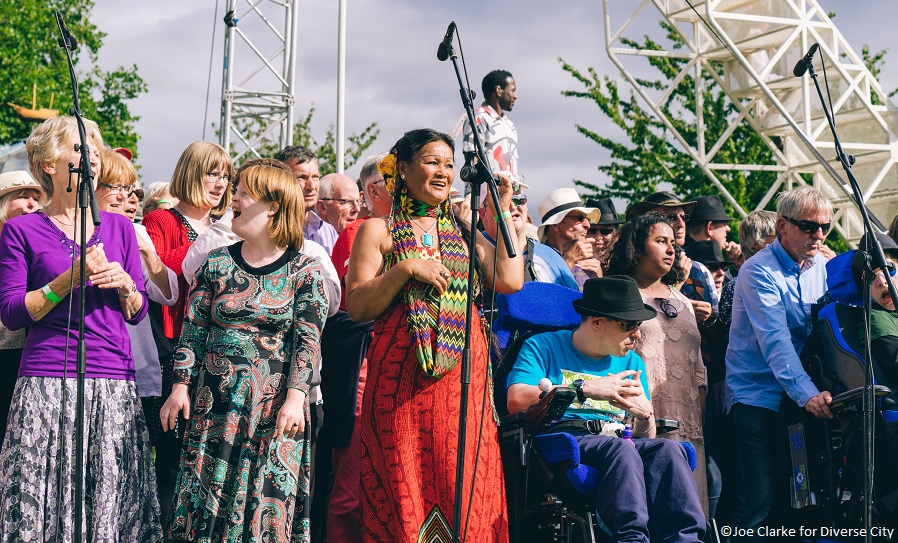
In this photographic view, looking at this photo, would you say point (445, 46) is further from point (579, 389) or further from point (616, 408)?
point (616, 408)

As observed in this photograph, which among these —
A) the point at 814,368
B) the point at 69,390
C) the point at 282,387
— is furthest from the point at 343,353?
the point at 814,368

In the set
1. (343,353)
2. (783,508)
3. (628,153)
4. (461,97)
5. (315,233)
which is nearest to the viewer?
(461,97)

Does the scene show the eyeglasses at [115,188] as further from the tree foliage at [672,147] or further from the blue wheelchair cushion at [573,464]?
the tree foliage at [672,147]

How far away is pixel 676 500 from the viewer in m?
4.77

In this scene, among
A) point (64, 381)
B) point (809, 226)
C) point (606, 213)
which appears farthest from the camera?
point (606, 213)

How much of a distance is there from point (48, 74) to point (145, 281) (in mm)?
25808

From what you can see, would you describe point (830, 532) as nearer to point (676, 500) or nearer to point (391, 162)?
point (676, 500)

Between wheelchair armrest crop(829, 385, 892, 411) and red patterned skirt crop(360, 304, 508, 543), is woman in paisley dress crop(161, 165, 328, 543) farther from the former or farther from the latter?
wheelchair armrest crop(829, 385, 892, 411)

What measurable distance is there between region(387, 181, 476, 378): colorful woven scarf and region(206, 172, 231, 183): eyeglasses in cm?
134

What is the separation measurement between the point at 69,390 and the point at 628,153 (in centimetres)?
1101

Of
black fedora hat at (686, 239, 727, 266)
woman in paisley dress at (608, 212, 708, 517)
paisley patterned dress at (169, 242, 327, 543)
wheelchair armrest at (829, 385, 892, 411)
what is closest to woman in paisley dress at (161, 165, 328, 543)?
paisley patterned dress at (169, 242, 327, 543)

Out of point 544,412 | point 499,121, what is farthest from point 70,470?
point 499,121

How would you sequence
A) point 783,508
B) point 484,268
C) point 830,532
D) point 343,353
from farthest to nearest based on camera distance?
point 783,508
point 830,532
point 343,353
point 484,268

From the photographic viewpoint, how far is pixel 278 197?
4.71m
